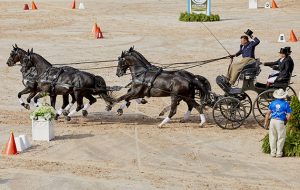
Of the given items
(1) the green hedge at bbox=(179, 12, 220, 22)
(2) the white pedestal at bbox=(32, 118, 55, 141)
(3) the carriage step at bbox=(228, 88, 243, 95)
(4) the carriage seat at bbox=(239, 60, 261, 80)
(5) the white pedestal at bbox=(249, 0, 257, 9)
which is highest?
(5) the white pedestal at bbox=(249, 0, 257, 9)

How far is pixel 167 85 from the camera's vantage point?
19.0 m

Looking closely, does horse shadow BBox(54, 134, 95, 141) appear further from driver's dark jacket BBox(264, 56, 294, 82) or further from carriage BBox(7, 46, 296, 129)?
driver's dark jacket BBox(264, 56, 294, 82)

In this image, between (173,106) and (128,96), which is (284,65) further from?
(128,96)

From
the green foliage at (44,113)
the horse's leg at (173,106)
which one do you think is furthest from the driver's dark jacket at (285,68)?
the green foliage at (44,113)

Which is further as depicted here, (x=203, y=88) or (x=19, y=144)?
(x=203, y=88)

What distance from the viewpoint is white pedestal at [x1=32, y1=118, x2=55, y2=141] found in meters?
17.6

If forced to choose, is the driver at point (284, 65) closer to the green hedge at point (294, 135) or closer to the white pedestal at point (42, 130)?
the green hedge at point (294, 135)

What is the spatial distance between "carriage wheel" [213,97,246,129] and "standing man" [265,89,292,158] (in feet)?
7.89

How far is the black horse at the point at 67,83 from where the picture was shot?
19.5 meters

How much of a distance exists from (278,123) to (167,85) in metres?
3.88

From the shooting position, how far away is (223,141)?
58.3ft

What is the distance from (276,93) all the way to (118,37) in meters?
21.5

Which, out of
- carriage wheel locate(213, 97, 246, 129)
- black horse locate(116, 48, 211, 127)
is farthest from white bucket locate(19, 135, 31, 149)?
carriage wheel locate(213, 97, 246, 129)

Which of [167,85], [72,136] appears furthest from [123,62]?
[72,136]
